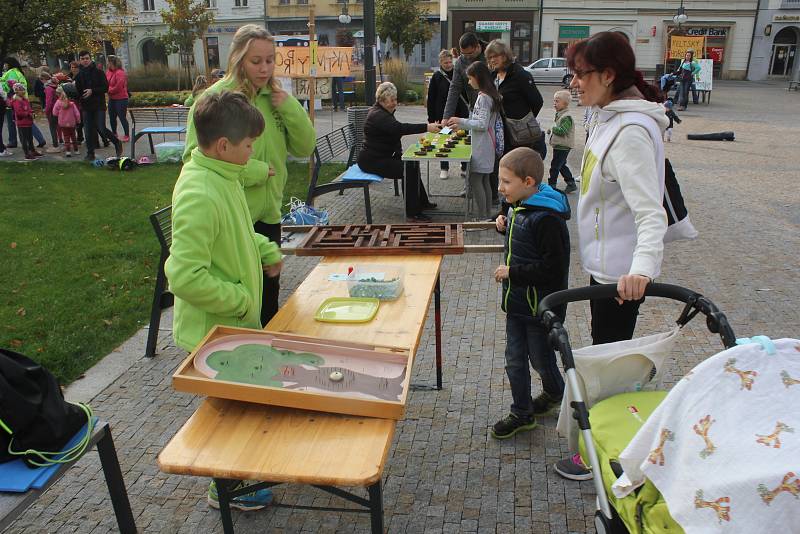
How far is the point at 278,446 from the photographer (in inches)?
78.5

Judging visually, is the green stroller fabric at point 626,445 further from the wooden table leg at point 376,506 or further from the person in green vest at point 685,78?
the person in green vest at point 685,78

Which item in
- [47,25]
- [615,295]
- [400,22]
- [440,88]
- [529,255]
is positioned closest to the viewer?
[615,295]

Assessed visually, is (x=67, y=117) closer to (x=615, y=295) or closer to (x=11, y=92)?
(x=11, y=92)

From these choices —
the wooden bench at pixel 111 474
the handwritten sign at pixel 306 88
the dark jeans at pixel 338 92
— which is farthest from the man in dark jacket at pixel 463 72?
the dark jeans at pixel 338 92

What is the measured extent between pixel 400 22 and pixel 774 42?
23.8 m

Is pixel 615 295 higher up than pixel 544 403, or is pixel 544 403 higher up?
pixel 615 295

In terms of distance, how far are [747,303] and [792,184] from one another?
5822 mm

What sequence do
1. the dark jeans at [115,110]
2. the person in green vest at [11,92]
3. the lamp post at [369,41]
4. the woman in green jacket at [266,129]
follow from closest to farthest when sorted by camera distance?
Answer: the woman in green jacket at [266,129] < the lamp post at [369,41] < the person in green vest at [11,92] < the dark jeans at [115,110]

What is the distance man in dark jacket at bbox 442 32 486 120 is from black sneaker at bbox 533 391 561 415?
5.34 metres

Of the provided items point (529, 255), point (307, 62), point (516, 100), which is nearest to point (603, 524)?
point (529, 255)

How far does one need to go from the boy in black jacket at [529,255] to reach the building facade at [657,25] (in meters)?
40.1

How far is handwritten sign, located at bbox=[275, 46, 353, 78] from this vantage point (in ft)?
32.8

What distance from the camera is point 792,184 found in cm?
1012

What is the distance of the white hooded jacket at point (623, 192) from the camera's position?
8.31 ft
